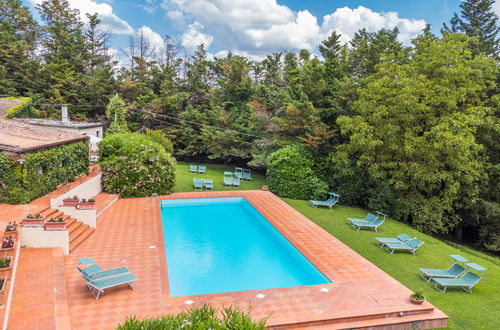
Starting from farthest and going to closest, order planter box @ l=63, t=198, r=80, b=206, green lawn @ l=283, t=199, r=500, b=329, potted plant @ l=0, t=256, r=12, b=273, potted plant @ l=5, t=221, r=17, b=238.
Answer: planter box @ l=63, t=198, r=80, b=206 < potted plant @ l=5, t=221, r=17, b=238 < green lawn @ l=283, t=199, r=500, b=329 < potted plant @ l=0, t=256, r=12, b=273

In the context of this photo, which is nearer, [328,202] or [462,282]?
[462,282]

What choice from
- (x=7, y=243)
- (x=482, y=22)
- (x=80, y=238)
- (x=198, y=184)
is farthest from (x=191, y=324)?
(x=482, y=22)

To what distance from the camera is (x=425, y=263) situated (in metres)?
11.7

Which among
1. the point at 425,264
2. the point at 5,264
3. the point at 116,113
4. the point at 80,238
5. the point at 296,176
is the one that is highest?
the point at 116,113

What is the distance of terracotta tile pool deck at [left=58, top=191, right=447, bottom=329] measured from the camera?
25.1 ft

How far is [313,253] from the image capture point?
11750 millimetres

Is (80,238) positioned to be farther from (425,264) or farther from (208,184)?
(425,264)

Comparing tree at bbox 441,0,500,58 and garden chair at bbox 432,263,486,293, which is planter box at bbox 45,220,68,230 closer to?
garden chair at bbox 432,263,486,293

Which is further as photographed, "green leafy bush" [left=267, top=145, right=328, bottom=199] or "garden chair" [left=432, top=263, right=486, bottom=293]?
"green leafy bush" [left=267, top=145, right=328, bottom=199]

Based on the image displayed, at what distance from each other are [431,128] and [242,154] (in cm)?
1375

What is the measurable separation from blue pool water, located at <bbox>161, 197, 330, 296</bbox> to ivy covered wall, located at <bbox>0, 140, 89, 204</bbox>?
195 inches

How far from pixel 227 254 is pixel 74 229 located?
5.55m

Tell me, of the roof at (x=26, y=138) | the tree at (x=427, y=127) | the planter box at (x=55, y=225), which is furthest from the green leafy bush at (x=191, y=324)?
the tree at (x=427, y=127)

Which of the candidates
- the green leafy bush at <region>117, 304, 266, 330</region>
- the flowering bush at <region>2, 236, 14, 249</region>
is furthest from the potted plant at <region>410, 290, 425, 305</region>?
the flowering bush at <region>2, 236, 14, 249</region>
